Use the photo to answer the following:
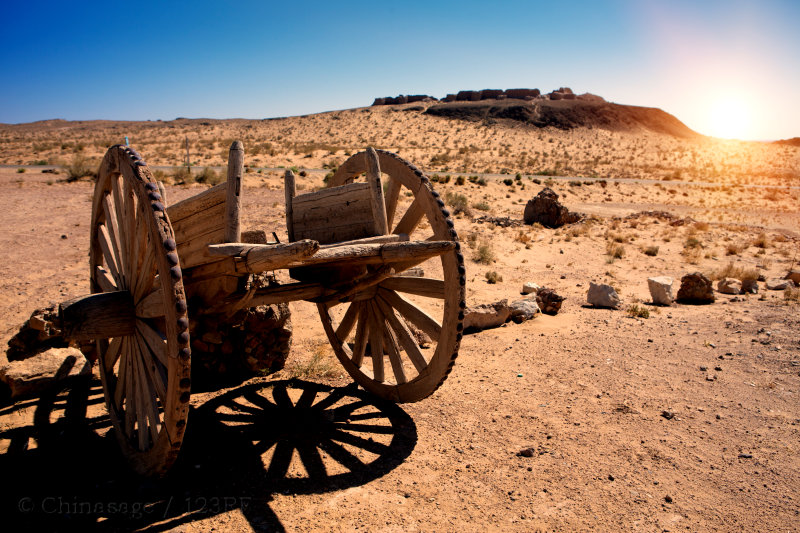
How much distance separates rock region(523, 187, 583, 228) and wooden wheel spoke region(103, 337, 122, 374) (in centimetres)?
1256

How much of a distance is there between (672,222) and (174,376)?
1605 centimetres

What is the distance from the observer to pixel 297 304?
689 cm

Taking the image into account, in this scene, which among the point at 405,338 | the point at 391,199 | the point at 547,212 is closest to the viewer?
the point at 405,338

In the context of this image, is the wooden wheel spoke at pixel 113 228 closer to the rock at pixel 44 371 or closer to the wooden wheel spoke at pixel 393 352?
the rock at pixel 44 371

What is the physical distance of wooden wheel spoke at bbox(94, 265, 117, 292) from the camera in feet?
10.7

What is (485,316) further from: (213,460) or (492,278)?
(213,460)

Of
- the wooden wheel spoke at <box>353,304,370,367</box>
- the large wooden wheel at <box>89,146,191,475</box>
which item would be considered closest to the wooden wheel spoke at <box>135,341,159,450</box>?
the large wooden wheel at <box>89,146,191,475</box>

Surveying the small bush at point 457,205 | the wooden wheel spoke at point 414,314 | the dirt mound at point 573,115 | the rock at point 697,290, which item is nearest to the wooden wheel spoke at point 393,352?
the wooden wheel spoke at point 414,314

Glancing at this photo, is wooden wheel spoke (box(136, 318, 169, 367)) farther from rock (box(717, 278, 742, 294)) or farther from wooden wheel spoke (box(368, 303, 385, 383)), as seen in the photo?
rock (box(717, 278, 742, 294))

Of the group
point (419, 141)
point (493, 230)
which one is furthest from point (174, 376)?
point (419, 141)

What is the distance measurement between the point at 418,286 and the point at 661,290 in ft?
17.3

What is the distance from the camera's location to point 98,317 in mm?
2707

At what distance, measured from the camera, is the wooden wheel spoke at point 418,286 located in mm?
3541

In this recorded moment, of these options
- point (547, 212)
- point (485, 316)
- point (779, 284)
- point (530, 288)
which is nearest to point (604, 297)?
point (530, 288)
